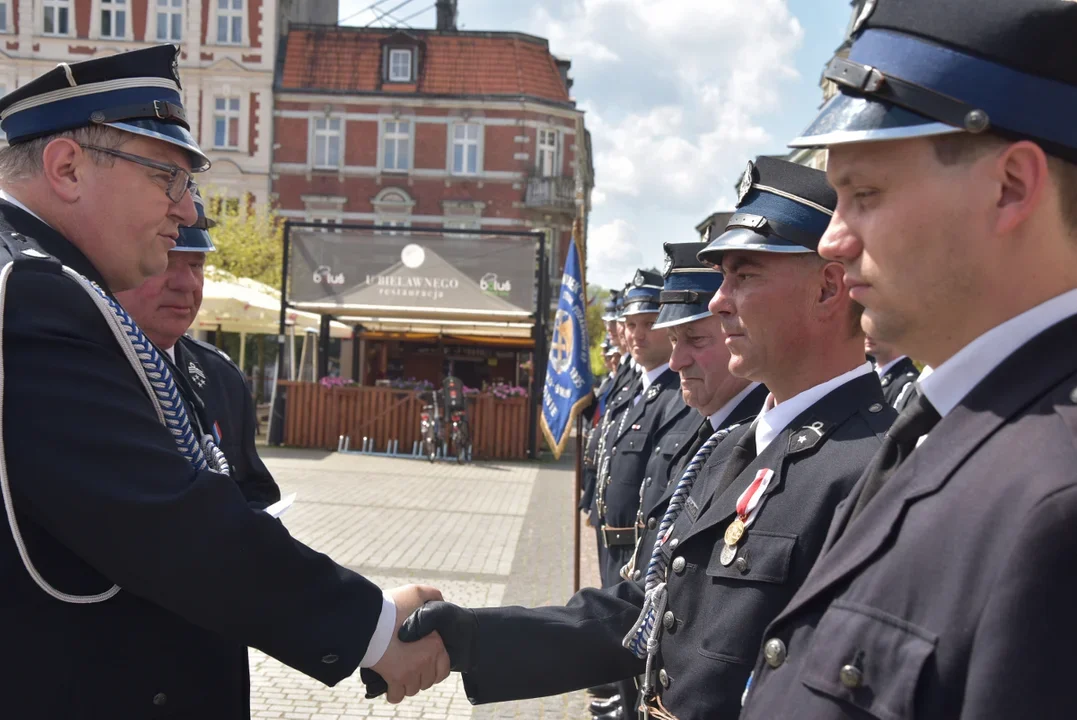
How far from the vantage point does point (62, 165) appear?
2.15 meters

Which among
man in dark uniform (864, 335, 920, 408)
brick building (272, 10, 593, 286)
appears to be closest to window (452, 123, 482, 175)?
brick building (272, 10, 593, 286)

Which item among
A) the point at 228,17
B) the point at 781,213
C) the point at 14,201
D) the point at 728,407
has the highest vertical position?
the point at 228,17

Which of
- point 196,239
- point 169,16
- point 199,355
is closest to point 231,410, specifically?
point 199,355

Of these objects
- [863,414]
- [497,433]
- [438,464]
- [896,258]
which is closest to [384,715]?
[863,414]

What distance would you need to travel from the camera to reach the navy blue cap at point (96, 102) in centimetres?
216

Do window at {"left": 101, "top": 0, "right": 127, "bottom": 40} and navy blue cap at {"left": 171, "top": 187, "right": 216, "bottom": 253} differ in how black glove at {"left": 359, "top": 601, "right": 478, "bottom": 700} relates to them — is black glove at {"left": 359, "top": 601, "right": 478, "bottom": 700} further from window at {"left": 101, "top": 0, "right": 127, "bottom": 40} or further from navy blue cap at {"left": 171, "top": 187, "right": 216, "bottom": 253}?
window at {"left": 101, "top": 0, "right": 127, "bottom": 40}

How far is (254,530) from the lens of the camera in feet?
6.88

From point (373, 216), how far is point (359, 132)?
3.12 meters

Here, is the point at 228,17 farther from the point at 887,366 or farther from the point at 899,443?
the point at 899,443

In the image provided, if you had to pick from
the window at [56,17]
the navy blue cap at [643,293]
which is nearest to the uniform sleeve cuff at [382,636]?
the navy blue cap at [643,293]

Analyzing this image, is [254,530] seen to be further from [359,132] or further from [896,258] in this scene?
[359,132]

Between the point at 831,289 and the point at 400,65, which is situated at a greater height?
the point at 400,65

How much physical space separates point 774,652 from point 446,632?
4.32 ft

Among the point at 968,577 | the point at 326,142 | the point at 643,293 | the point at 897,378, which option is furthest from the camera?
the point at 326,142
